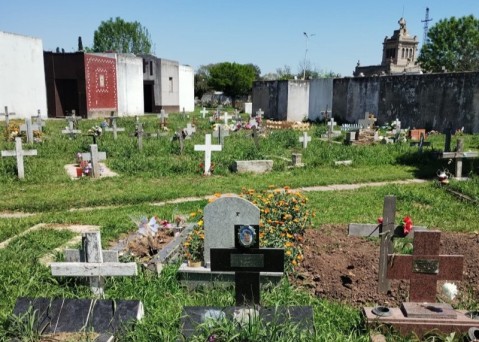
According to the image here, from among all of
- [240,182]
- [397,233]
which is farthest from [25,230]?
[397,233]

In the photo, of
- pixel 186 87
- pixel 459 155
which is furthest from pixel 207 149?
pixel 186 87

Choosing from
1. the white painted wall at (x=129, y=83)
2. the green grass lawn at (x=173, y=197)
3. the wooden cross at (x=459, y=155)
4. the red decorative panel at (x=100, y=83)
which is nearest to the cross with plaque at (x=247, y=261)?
the green grass lawn at (x=173, y=197)

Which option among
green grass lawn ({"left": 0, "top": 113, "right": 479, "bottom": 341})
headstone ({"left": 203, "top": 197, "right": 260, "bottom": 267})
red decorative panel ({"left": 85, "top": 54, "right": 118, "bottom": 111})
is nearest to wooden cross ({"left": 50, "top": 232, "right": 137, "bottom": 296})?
green grass lawn ({"left": 0, "top": 113, "right": 479, "bottom": 341})

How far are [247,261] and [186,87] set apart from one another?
4541cm

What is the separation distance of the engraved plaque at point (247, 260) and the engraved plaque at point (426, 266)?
4.76 feet

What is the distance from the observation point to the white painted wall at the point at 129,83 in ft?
117

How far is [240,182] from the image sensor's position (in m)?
11.6

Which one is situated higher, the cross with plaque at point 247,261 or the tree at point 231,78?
the tree at point 231,78

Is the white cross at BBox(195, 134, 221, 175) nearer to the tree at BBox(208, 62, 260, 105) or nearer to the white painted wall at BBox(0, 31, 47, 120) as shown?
the white painted wall at BBox(0, 31, 47, 120)

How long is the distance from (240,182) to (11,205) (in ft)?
17.5

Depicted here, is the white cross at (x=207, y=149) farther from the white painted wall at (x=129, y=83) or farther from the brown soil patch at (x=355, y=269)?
the white painted wall at (x=129, y=83)

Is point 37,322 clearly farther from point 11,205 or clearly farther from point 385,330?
point 11,205

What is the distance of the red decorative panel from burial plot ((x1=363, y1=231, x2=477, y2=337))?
98.9 ft

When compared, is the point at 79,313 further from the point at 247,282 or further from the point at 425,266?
the point at 425,266
